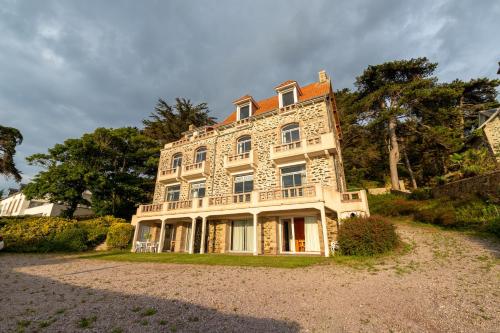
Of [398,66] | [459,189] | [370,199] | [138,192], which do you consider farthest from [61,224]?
[398,66]

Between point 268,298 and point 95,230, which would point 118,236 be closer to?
point 95,230

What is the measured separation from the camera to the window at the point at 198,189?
A: 19469mm

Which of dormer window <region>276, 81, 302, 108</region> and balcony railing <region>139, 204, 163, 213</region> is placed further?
dormer window <region>276, 81, 302, 108</region>

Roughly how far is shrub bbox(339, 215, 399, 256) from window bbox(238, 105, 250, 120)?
12742 mm

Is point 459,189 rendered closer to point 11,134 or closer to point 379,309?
point 379,309

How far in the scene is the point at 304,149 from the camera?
49.9 ft

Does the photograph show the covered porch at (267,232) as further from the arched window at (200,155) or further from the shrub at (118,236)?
the arched window at (200,155)

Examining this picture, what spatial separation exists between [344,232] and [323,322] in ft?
26.3

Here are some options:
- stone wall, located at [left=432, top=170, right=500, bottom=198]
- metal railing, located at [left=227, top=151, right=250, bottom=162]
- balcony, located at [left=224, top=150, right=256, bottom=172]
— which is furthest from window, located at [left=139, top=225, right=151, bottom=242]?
stone wall, located at [left=432, top=170, right=500, bottom=198]

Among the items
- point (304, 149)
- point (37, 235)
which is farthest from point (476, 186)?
point (37, 235)

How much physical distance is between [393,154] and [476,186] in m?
11.5

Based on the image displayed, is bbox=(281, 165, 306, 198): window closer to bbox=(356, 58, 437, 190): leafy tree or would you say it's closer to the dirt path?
the dirt path

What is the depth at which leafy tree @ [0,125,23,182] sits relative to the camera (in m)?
22.6

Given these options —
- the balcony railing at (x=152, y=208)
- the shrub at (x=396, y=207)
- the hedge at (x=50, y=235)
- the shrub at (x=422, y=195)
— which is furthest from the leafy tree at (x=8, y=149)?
the shrub at (x=422, y=195)
